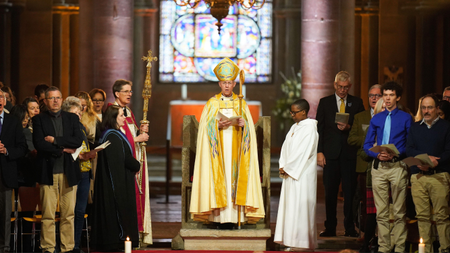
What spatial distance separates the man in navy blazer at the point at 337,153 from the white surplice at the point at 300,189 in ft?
2.74

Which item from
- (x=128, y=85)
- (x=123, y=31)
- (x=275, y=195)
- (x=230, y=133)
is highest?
(x=123, y=31)

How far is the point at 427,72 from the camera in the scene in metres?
15.2

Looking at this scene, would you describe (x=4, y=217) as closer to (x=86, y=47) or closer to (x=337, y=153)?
(x=337, y=153)

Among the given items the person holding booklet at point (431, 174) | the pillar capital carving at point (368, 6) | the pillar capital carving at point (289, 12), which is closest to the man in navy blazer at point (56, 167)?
the person holding booklet at point (431, 174)

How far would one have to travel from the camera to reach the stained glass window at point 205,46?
19.0m

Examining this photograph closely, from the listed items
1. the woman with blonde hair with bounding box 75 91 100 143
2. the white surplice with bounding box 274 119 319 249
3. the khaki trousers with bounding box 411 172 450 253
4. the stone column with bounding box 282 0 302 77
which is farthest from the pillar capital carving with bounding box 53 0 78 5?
the khaki trousers with bounding box 411 172 450 253

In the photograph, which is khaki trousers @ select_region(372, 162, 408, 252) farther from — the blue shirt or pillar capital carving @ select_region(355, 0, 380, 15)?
pillar capital carving @ select_region(355, 0, 380, 15)

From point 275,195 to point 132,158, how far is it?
613 centimetres

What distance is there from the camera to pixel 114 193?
7258 millimetres

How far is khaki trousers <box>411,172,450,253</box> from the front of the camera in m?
7.01

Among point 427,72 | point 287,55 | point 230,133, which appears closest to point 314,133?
point 230,133

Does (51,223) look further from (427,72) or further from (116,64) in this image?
(427,72)

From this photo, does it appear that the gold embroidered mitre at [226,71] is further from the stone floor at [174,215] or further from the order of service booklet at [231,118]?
the stone floor at [174,215]

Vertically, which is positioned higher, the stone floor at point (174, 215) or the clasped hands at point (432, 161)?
the clasped hands at point (432, 161)
